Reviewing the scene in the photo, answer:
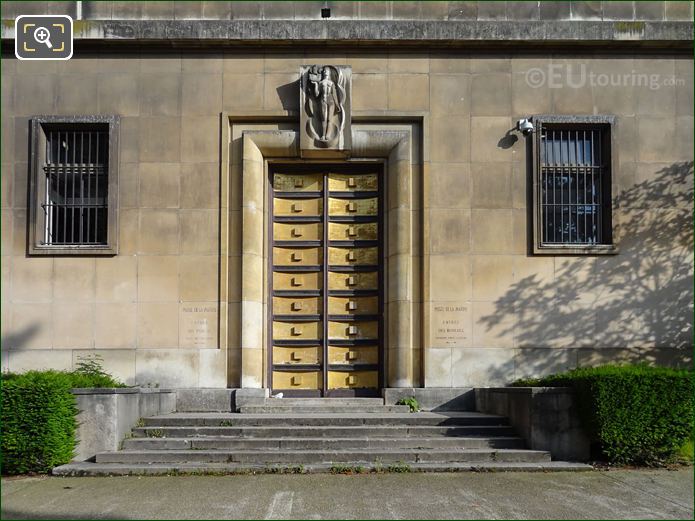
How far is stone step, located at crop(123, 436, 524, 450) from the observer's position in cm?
971

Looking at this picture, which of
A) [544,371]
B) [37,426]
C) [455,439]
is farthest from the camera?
[544,371]

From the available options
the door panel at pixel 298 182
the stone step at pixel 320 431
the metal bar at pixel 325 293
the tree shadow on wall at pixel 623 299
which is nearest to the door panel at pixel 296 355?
the metal bar at pixel 325 293

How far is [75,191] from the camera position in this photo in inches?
488

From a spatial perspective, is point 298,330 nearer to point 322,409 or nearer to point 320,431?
point 322,409

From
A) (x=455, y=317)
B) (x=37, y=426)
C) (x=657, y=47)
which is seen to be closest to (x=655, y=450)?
(x=455, y=317)

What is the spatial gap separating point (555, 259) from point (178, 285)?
658 cm

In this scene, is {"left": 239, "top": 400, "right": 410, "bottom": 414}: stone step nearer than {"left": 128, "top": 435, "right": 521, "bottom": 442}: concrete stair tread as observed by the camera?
No

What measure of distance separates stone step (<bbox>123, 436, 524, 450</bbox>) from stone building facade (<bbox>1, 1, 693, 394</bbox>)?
2.10 metres

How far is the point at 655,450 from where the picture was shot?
9.16m

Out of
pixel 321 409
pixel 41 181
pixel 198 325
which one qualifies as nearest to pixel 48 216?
pixel 41 181

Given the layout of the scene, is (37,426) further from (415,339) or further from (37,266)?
(415,339)

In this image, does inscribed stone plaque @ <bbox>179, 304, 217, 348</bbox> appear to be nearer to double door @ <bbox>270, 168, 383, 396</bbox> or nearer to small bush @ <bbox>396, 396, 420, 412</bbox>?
double door @ <bbox>270, 168, 383, 396</bbox>

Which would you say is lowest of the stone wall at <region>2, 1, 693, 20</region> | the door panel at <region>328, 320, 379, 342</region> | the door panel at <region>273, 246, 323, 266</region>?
the door panel at <region>328, 320, 379, 342</region>

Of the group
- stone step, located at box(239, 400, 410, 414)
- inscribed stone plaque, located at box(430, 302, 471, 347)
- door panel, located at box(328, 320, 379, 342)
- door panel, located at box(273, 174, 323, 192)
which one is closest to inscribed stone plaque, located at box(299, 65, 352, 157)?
door panel, located at box(273, 174, 323, 192)
